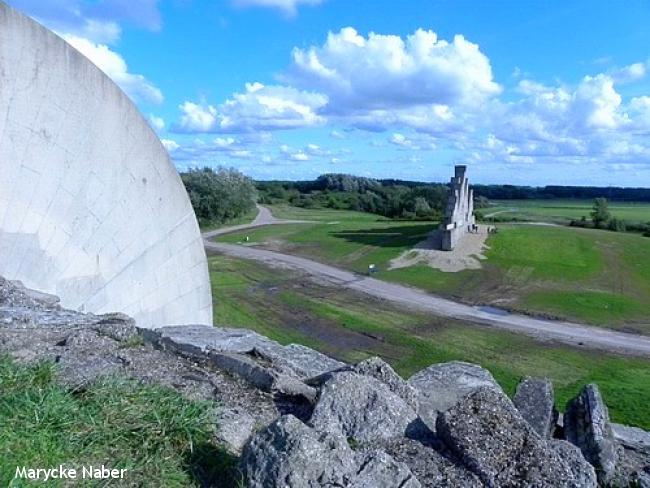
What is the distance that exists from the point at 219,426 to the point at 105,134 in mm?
6624

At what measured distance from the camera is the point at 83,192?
26.9ft

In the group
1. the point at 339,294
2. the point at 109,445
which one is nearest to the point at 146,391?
the point at 109,445

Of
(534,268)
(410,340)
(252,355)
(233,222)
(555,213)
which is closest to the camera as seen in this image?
(252,355)

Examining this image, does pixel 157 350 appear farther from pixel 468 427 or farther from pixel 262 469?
pixel 468 427

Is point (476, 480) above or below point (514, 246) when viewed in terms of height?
above

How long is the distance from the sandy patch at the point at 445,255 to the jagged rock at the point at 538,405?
105 feet

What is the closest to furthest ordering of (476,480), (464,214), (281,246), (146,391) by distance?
(476,480)
(146,391)
(464,214)
(281,246)

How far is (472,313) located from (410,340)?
20.1 feet

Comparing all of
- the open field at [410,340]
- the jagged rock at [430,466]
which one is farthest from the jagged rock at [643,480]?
the open field at [410,340]

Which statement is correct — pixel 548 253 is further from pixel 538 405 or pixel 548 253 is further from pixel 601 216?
pixel 538 405

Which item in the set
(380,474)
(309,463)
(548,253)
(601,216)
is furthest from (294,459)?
(601,216)

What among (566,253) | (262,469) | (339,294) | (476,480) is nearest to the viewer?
(262,469)

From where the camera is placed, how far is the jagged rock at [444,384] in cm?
408

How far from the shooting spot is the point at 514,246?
133 ft
